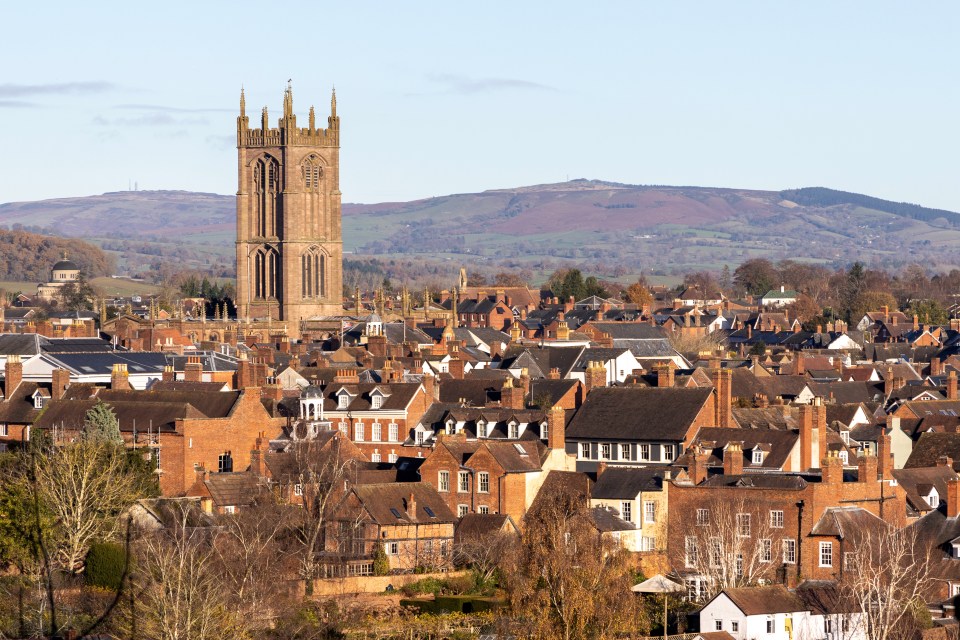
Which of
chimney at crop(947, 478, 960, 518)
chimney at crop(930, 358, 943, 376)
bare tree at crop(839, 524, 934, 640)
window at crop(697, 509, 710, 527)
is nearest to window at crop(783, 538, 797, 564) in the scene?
bare tree at crop(839, 524, 934, 640)

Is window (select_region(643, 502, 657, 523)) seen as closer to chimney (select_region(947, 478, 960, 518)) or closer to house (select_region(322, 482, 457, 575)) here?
house (select_region(322, 482, 457, 575))

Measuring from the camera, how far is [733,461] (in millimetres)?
67750

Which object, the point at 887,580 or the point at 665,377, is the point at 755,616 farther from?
the point at 665,377

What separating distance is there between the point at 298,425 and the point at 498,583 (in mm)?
16668

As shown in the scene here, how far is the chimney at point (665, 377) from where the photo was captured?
8506 cm

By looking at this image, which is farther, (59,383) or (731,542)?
(59,383)

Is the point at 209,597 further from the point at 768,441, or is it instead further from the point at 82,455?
the point at 768,441

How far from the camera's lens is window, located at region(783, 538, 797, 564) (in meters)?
63.9

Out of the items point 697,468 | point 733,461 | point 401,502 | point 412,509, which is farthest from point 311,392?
point 733,461

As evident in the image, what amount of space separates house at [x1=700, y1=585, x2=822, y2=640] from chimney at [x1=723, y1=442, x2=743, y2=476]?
10.0m

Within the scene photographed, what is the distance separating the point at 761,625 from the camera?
56781 millimetres

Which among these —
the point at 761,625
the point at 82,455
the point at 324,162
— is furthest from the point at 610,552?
the point at 324,162

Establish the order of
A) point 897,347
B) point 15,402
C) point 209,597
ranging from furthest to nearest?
point 897,347, point 15,402, point 209,597

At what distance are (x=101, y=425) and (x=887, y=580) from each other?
2926 centimetres
